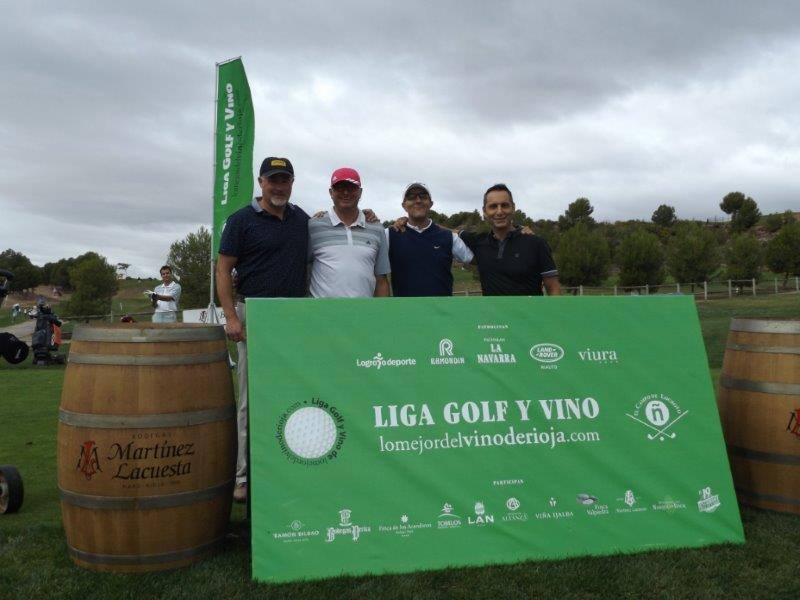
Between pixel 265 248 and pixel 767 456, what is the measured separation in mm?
3192

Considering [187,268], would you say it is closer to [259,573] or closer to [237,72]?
[237,72]

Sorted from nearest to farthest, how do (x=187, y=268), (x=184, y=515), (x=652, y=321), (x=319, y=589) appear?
(x=319, y=589), (x=184, y=515), (x=652, y=321), (x=187, y=268)

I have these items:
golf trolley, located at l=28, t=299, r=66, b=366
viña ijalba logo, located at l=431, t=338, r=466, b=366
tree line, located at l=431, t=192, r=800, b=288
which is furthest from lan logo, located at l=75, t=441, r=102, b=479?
tree line, located at l=431, t=192, r=800, b=288

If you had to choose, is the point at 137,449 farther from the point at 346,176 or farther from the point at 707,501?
the point at 707,501

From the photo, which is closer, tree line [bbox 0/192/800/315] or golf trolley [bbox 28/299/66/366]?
golf trolley [bbox 28/299/66/366]

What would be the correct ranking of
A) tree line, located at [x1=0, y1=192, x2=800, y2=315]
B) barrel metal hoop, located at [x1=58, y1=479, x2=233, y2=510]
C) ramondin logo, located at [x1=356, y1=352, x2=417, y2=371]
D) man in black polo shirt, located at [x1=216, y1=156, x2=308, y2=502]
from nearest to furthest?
1. barrel metal hoop, located at [x1=58, y1=479, x2=233, y2=510]
2. ramondin logo, located at [x1=356, y1=352, x2=417, y2=371]
3. man in black polo shirt, located at [x1=216, y1=156, x2=308, y2=502]
4. tree line, located at [x1=0, y1=192, x2=800, y2=315]

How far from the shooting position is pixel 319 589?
2688 millimetres

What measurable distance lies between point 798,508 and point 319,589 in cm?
275

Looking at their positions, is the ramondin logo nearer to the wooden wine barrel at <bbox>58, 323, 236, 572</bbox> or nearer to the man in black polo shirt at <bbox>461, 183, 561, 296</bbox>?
the wooden wine barrel at <bbox>58, 323, 236, 572</bbox>

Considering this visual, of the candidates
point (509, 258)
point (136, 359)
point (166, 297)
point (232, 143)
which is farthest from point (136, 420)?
point (166, 297)

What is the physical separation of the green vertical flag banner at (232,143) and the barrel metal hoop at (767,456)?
10.9 metres

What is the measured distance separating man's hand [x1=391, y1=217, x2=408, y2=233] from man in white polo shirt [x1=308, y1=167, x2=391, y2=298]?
0.38 metres

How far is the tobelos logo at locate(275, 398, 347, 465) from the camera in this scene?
9.57 feet

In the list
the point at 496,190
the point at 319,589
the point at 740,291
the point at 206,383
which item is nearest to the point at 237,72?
the point at 496,190
